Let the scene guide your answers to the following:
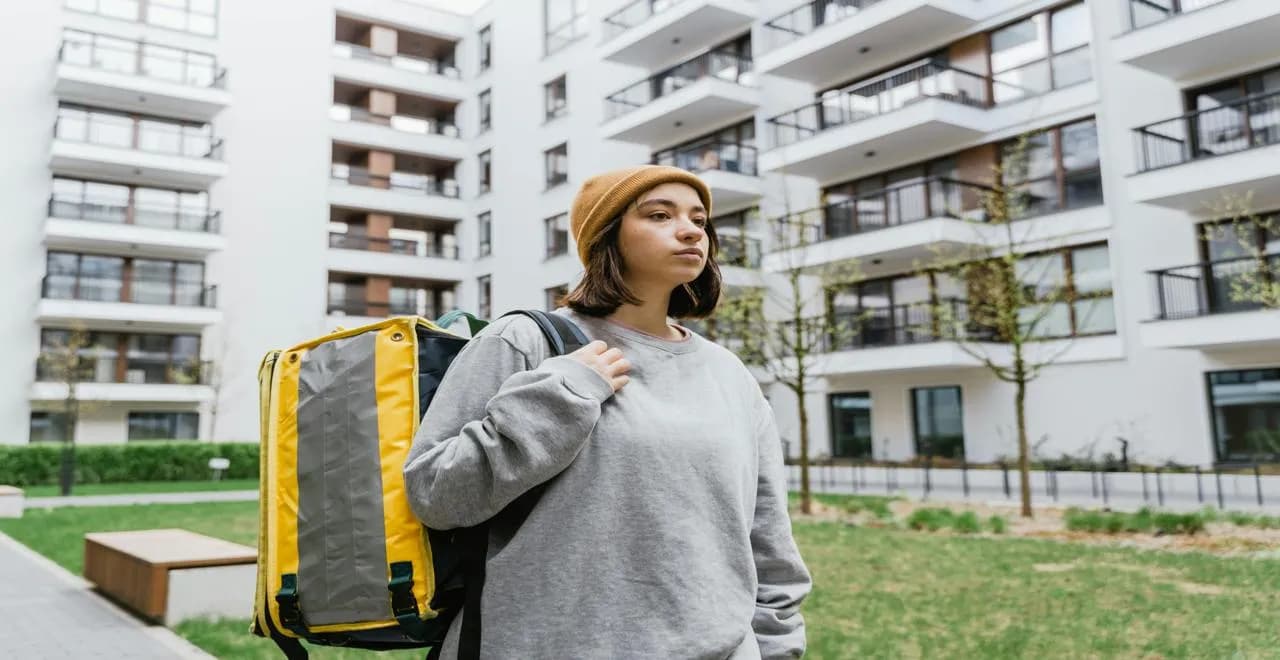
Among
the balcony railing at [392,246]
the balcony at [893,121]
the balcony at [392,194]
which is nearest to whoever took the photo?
the balcony at [893,121]

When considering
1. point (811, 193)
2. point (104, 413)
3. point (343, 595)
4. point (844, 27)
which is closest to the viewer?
point (343, 595)

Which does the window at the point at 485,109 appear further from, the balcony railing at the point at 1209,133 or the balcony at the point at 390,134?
the balcony railing at the point at 1209,133

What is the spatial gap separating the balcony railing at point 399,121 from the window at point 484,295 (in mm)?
6406

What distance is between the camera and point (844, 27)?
22109 millimetres

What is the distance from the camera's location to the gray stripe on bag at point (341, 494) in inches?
67.7

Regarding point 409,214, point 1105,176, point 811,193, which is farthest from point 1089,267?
point 409,214

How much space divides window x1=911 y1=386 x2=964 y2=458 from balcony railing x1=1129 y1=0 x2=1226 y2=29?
846 cm

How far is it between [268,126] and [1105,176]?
2851cm

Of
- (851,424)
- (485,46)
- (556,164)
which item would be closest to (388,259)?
(556,164)

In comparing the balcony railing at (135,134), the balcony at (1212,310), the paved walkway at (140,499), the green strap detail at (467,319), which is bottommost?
the paved walkway at (140,499)

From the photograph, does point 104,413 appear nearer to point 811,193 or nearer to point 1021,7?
point 811,193

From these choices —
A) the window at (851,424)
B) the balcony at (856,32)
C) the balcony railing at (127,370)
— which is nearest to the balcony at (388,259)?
the balcony railing at (127,370)

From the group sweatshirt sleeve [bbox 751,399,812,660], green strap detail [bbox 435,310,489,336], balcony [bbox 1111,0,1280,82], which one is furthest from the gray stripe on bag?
balcony [bbox 1111,0,1280,82]

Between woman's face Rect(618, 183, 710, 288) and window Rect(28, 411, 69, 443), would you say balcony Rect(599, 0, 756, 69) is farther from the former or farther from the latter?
woman's face Rect(618, 183, 710, 288)
